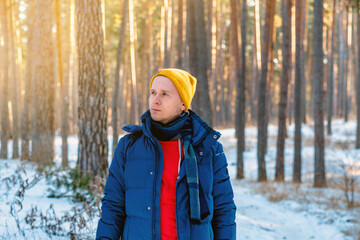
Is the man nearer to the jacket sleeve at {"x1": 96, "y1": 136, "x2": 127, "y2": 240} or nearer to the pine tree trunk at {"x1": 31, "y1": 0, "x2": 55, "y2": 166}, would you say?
the jacket sleeve at {"x1": 96, "y1": 136, "x2": 127, "y2": 240}

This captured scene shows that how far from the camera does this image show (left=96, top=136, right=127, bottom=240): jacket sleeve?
233 cm

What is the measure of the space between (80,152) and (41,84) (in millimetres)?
4257

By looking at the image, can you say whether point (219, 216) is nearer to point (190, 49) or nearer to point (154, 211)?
point (154, 211)

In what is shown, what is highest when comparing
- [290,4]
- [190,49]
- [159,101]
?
[290,4]

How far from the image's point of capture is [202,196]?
90.6 inches

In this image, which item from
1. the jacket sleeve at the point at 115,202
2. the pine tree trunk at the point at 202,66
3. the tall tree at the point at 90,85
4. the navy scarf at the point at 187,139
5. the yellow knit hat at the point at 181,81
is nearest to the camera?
the navy scarf at the point at 187,139

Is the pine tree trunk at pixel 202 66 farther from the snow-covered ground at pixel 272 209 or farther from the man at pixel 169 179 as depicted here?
the man at pixel 169 179

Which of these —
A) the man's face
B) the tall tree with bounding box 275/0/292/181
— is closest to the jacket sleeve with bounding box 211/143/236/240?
the man's face

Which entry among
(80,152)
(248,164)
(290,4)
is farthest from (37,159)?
(248,164)

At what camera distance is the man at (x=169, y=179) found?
2230 millimetres

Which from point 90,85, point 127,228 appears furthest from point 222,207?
point 90,85

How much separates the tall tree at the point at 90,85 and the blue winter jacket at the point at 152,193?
4488 millimetres

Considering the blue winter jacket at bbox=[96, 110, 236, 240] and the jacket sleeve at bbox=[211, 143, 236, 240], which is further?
the jacket sleeve at bbox=[211, 143, 236, 240]

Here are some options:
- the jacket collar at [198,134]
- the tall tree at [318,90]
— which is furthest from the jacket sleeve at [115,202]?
the tall tree at [318,90]
